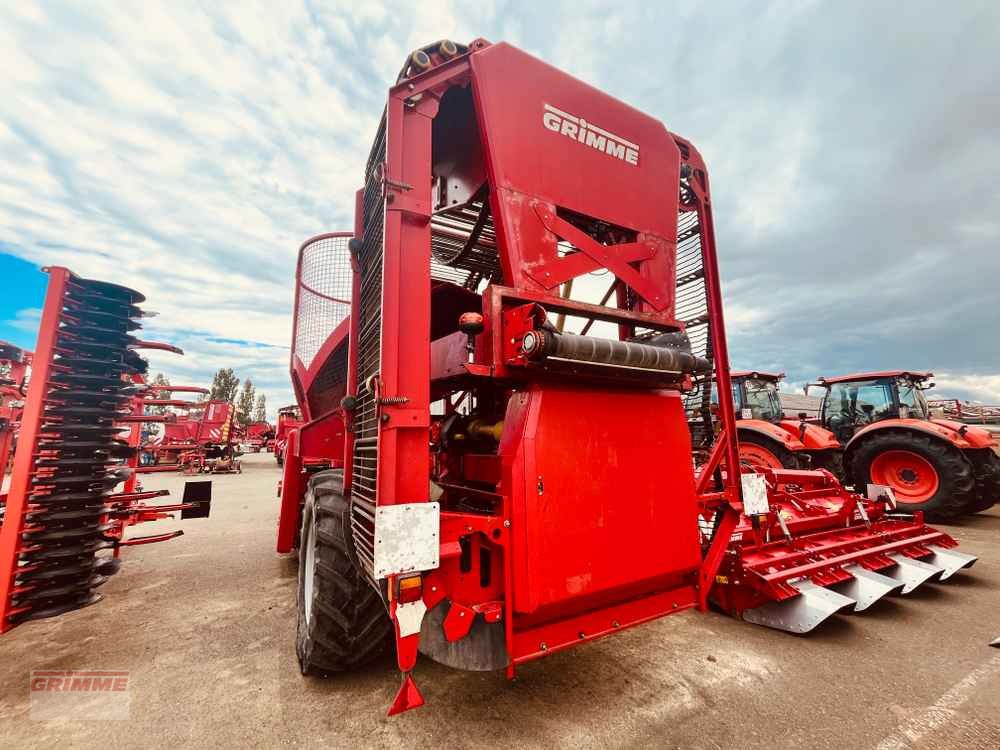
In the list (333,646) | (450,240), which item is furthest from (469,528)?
(450,240)

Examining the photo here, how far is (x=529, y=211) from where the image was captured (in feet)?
6.24

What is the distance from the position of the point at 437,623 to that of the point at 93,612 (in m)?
3.27

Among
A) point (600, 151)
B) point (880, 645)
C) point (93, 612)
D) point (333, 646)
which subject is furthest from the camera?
point (93, 612)

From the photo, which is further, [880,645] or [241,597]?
[241,597]

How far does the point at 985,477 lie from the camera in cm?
569

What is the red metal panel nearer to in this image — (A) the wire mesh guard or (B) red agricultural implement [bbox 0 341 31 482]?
(A) the wire mesh guard

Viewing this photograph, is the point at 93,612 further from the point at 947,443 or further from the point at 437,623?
the point at 947,443

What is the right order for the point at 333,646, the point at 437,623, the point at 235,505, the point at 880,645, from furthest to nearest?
the point at 235,505, the point at 880,645, the point at 333,646, the point at 437,623

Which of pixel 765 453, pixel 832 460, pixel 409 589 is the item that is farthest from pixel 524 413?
pixel 832 460

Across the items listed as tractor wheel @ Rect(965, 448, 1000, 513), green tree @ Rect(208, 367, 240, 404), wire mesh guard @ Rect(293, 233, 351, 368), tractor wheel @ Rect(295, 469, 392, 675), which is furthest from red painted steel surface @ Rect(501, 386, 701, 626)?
green tree @ Rect(208, 367, 240, 404)

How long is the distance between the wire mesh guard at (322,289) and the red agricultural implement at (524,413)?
46.8 inches

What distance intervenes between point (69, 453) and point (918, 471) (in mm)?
9715

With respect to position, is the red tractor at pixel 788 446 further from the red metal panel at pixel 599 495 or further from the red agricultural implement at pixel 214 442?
the red agricultural implement at pixel 214 442

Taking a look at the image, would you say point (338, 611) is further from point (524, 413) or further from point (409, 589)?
point (524, 413)
